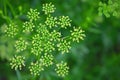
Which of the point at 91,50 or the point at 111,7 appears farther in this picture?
the point at 91,50

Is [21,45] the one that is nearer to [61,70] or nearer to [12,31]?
[12,31]

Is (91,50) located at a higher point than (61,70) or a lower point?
higher

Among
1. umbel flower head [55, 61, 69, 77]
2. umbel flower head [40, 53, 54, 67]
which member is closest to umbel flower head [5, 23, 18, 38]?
umbel flower head [40, 53, 54, 67]

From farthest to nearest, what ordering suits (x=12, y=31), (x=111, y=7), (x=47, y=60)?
(x=111, y=7) < (x=12, y=31) < (x=47, y=60)

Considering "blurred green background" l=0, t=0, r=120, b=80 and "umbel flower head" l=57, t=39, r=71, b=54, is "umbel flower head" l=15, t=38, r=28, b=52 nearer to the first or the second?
"umbel flower head" l=57, t=39, r=71, b=54

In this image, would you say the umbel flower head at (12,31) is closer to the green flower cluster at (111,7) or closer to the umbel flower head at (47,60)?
the umbel flower head at (47,60)

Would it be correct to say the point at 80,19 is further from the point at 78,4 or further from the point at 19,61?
the point at 19,61

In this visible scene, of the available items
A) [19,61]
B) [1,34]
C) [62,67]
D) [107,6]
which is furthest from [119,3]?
[1,34]

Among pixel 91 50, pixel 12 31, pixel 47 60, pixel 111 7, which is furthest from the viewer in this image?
pixel 91 50

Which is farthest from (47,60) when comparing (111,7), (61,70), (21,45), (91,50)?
(91,50)

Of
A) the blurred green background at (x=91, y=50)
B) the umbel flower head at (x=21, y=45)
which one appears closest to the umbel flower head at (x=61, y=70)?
the umbel flower head at (x=21, y=45)

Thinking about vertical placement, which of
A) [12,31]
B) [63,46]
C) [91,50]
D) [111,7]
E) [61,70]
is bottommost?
[61,70]
